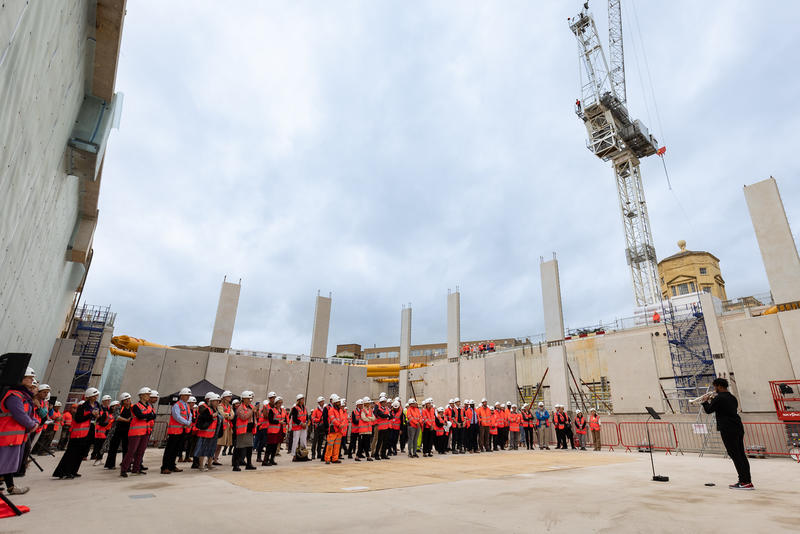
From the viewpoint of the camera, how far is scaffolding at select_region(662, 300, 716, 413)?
57.2ft

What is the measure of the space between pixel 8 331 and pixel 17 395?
3.59m

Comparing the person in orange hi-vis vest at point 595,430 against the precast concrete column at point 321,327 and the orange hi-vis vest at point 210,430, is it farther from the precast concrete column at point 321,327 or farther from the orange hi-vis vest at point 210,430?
the precast concrete column at point 321,327

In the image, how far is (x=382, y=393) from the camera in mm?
12602

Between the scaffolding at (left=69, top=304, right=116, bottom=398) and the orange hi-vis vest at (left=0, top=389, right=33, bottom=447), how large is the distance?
21.8 metres

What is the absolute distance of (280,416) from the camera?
1064cm

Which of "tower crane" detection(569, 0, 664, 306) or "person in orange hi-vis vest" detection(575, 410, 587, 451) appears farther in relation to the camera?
"tower crane" detection(569, 0, 664, 306)

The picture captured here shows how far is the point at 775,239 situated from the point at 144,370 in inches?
1111

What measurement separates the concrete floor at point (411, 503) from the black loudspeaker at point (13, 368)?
1535mm

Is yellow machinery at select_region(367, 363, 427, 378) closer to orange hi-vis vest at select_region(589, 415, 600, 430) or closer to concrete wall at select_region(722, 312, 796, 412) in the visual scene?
orange hi-vis vest at select_region(589, 415, 600, 430)

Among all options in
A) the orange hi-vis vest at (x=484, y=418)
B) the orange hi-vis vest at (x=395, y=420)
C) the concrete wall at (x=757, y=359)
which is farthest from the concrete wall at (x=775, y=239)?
the orange hi-vis vest at (x=395, y=420)

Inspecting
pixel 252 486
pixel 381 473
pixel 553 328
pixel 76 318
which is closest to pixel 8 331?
pixel 252 486

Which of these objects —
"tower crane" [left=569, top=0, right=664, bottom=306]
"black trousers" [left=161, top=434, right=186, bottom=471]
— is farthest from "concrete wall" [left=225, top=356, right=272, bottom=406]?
"tower crane" [left=569, top=0, right=664, bottom=306]

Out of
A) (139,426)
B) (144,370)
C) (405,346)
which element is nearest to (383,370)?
(405,346)

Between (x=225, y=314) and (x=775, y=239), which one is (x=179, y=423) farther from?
(x=775, y=239)
